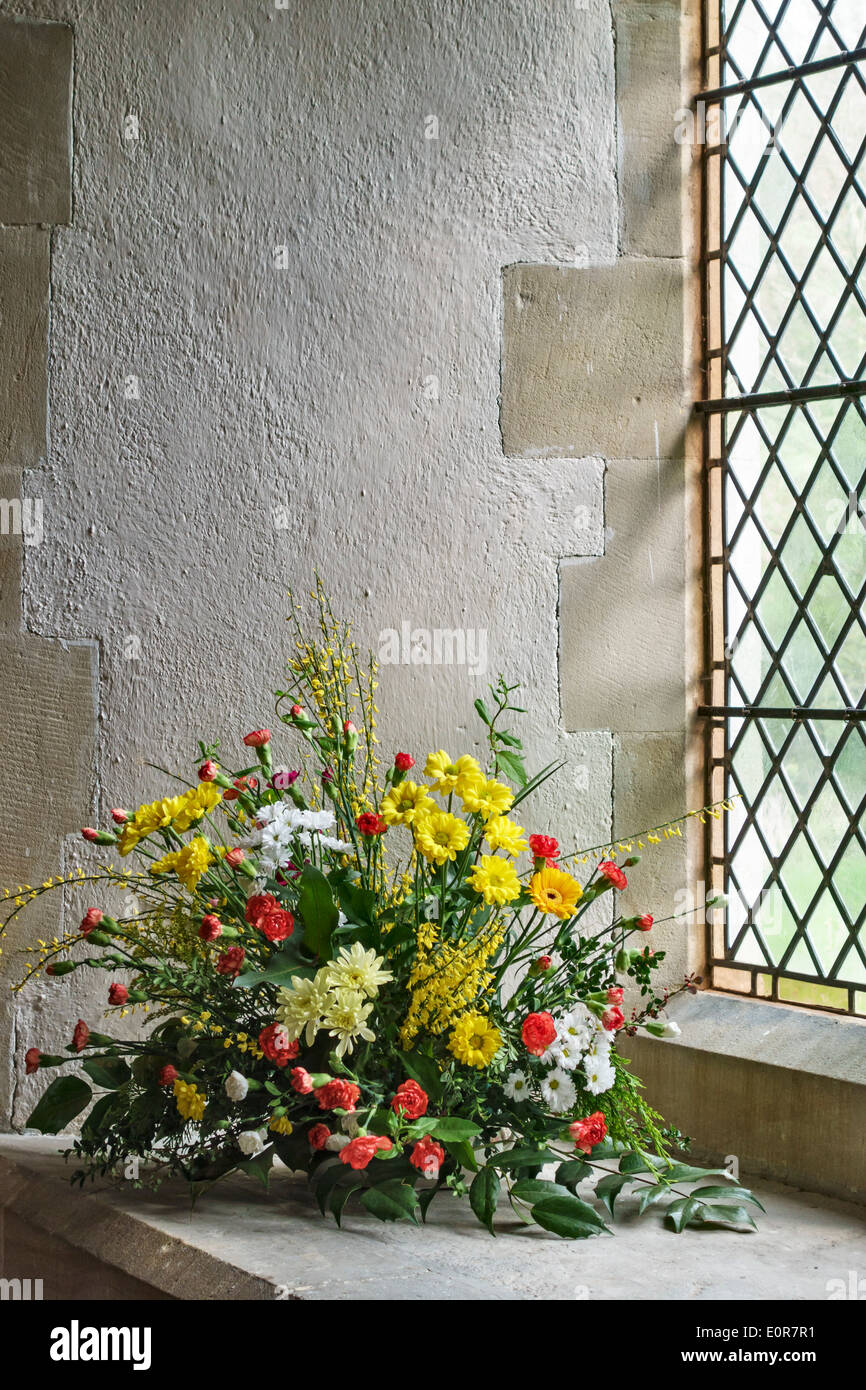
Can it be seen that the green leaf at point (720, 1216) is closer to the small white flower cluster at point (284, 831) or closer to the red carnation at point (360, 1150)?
the red carnation at point (360, 1150)

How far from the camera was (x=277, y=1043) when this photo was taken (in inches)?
75.0

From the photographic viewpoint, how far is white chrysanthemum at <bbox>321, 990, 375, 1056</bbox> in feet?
6.27

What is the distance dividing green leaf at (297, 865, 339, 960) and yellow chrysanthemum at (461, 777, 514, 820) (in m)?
0.27

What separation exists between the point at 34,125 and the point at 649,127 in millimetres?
1328

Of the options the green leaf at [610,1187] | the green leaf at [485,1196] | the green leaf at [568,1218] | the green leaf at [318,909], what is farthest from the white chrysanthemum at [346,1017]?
the green leaf at [610,1187]

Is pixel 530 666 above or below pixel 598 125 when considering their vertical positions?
below

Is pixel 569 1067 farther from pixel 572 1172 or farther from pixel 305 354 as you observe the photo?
pixel 305 354

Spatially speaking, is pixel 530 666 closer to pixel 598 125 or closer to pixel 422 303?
pixel 422 303

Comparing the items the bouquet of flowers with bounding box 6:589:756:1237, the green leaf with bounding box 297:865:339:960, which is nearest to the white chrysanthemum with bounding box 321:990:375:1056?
the bouquet of flowers with bounding box 6:589:756:1237

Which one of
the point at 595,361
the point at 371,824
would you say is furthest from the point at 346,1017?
the point at 595,361

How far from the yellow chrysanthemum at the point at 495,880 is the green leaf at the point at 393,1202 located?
48cm

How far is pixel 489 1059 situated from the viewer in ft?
6.54

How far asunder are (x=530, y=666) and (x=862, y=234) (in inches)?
43.3
